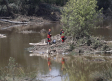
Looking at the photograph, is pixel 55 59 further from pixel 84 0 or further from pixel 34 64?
pixel 84 0

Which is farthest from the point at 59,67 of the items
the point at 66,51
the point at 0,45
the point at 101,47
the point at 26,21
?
the point at 26,21

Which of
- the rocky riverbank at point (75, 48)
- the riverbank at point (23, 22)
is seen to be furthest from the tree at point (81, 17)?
the riverbank at point (23, 22)

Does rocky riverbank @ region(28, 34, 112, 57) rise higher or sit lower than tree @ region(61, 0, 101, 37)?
lower

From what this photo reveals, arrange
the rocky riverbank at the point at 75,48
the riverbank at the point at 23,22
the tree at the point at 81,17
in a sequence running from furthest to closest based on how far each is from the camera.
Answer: the riverbank at the point at 23,22
the tree at the point at 81,17
the rocky riverbank at the point at 75,48

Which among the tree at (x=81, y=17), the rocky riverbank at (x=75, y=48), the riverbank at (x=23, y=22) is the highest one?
the tree at (x=81, y=17)

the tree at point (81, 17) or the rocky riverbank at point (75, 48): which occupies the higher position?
the tree at point (81, 17)

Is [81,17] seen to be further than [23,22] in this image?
No

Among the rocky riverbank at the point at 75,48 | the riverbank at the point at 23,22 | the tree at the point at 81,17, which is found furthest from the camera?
the riverbank at the point at 23,22

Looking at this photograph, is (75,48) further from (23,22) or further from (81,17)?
(23,22)

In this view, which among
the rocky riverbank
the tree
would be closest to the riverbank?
the tree

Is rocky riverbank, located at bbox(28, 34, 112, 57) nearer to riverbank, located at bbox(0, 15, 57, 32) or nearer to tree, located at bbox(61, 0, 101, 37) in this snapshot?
tree, located at bbox(61, 0, 101, 37)

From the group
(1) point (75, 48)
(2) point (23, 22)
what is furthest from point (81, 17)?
(2) point (23, 22)

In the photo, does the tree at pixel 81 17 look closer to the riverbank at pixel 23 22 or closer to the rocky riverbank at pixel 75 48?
the rocky riverbank at pixel 75 48

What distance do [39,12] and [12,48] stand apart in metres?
39.3
